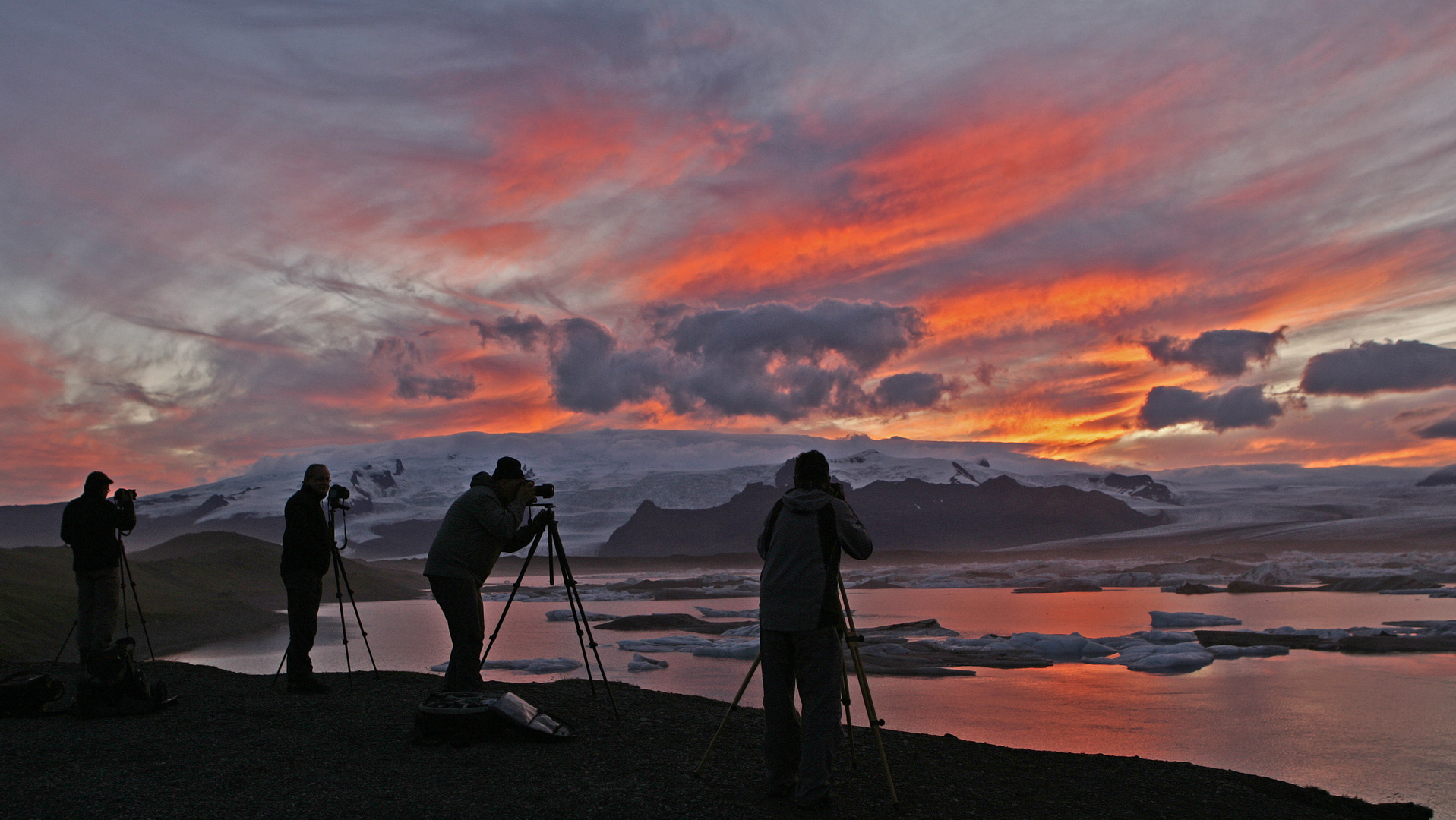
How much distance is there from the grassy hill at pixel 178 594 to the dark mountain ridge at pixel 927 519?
62306mm

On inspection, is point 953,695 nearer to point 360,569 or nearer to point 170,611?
point 170,611

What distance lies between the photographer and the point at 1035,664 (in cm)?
1639

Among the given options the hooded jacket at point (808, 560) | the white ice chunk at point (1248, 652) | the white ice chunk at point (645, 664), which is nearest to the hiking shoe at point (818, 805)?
the hooded jacket at point (808, 560)

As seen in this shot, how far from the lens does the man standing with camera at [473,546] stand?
6.48m

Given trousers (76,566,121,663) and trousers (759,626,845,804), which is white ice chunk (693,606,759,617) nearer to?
trousers (76,566,121,663)

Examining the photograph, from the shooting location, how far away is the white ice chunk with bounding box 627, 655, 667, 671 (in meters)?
15.5

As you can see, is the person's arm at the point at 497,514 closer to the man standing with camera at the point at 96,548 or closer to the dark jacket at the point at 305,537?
the dark jacket at the point at 305,537

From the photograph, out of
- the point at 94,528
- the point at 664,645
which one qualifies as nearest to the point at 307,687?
the point at 94,528

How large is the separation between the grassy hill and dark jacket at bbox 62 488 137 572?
6.17m

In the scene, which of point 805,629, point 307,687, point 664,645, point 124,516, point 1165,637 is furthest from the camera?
point 664,645

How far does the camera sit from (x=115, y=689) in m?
7.14

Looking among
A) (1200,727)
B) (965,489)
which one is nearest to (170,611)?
(1200,727)

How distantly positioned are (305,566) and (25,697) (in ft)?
6.84

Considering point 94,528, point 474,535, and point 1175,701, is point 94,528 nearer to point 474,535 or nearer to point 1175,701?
point 474,535
